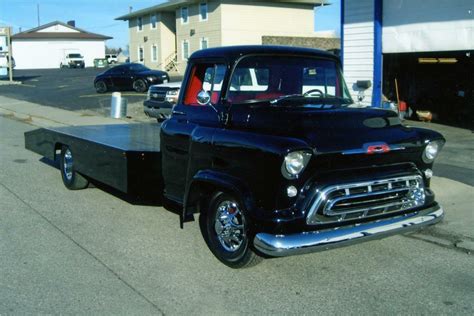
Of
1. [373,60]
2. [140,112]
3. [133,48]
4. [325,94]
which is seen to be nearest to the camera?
[325,94]

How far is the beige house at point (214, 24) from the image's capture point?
40375mm

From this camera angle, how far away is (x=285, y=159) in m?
4.29

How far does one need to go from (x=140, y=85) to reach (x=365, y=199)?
24.0 m

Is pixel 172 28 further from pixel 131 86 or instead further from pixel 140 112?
pixel 140 112

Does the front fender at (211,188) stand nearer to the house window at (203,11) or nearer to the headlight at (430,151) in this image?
the headlight at (430,151)

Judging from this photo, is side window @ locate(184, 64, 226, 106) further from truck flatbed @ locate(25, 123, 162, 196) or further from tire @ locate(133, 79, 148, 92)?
tire @ locate(133, 79, 148, 92)

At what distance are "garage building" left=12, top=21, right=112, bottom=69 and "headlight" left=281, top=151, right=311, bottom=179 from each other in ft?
259

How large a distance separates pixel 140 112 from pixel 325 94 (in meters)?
14.8

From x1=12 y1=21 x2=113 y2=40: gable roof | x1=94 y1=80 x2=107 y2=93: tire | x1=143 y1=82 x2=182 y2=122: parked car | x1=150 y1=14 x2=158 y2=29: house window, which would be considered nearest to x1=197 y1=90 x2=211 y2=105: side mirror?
x1=143 y1=82 x2=182 y2=122: parked car

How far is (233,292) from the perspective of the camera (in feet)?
14.9

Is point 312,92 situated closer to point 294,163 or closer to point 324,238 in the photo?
point 294,163

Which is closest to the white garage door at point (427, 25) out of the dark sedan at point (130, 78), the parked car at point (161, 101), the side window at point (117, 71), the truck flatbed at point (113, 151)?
the parked car at point (161, 101)

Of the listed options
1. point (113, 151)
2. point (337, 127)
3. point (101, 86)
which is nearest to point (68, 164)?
point (113, 151)

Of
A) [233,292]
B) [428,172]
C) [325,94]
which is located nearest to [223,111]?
[325,94]
